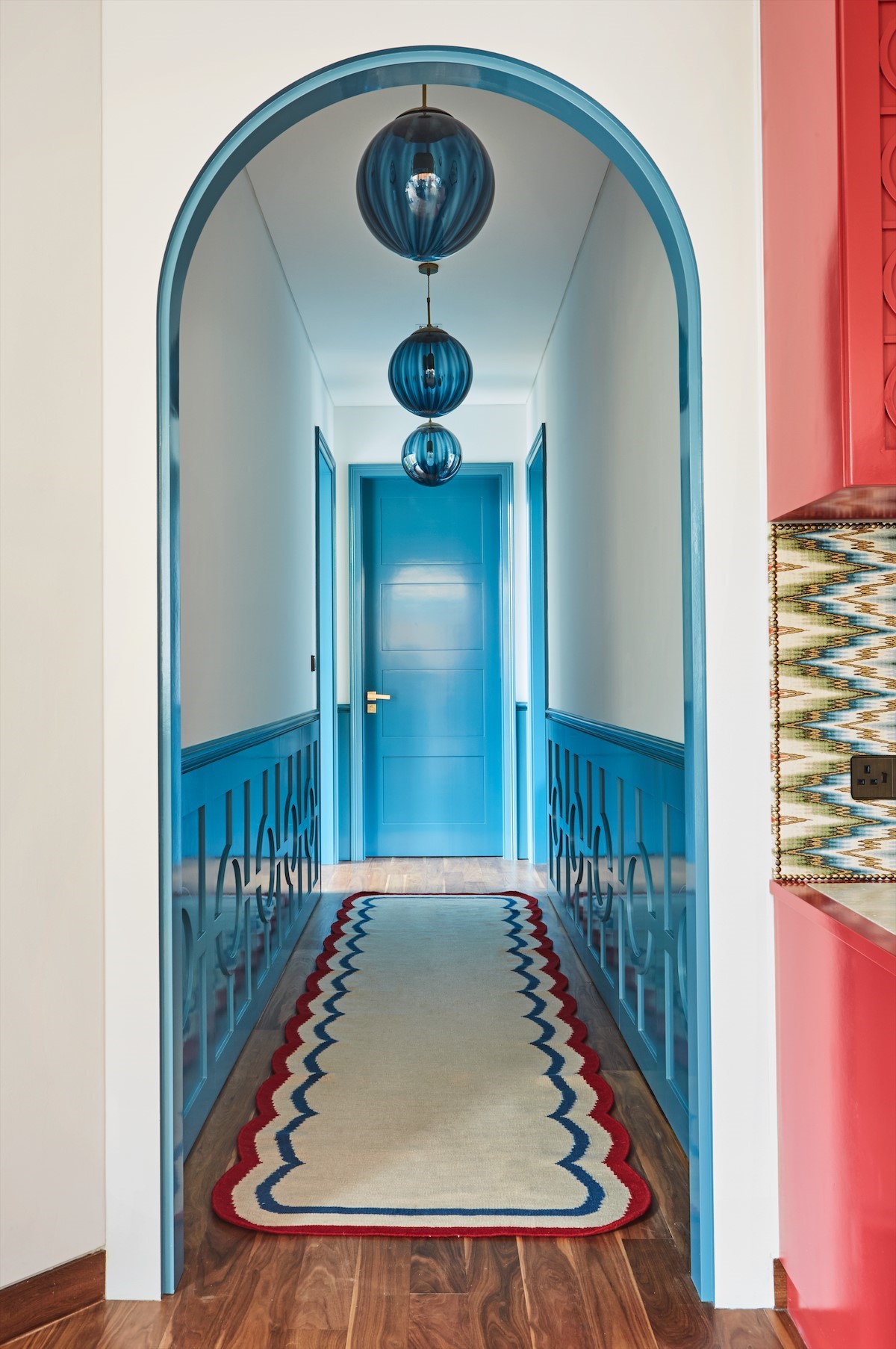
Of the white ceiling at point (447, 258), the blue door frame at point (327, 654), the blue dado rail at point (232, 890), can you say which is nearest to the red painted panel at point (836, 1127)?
the blue dado rail at point (232, 890)

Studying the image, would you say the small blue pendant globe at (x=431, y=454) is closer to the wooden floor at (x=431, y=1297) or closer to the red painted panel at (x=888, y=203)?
the wooden floor at (x=431, y=1297)

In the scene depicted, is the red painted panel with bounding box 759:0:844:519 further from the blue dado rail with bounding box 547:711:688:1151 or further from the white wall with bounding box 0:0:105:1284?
the white wall with bounding box 0:0:105:1284

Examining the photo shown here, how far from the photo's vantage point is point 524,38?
188 cm

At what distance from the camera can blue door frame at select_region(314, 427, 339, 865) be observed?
5.87 meters

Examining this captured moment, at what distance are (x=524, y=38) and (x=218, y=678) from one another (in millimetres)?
1685

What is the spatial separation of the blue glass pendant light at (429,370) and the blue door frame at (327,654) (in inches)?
63.3

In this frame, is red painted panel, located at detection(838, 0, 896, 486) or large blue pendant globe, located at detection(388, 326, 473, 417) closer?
red painted panel, located at detection(838, 0, 896, 486)

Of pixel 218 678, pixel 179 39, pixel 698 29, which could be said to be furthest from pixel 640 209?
pixel 218 678

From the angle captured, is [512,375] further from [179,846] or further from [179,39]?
[179,846]

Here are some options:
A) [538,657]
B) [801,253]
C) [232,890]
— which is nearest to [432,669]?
[538,657]

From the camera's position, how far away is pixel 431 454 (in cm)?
509

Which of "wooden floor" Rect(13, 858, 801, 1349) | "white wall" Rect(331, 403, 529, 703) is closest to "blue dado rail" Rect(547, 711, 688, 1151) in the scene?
"wooden floor" Rect(13, 858, 801, 1349)

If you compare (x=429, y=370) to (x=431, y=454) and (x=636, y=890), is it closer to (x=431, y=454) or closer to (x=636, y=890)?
(x=431, y=454)

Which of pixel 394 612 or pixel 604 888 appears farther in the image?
pixel 394 612
